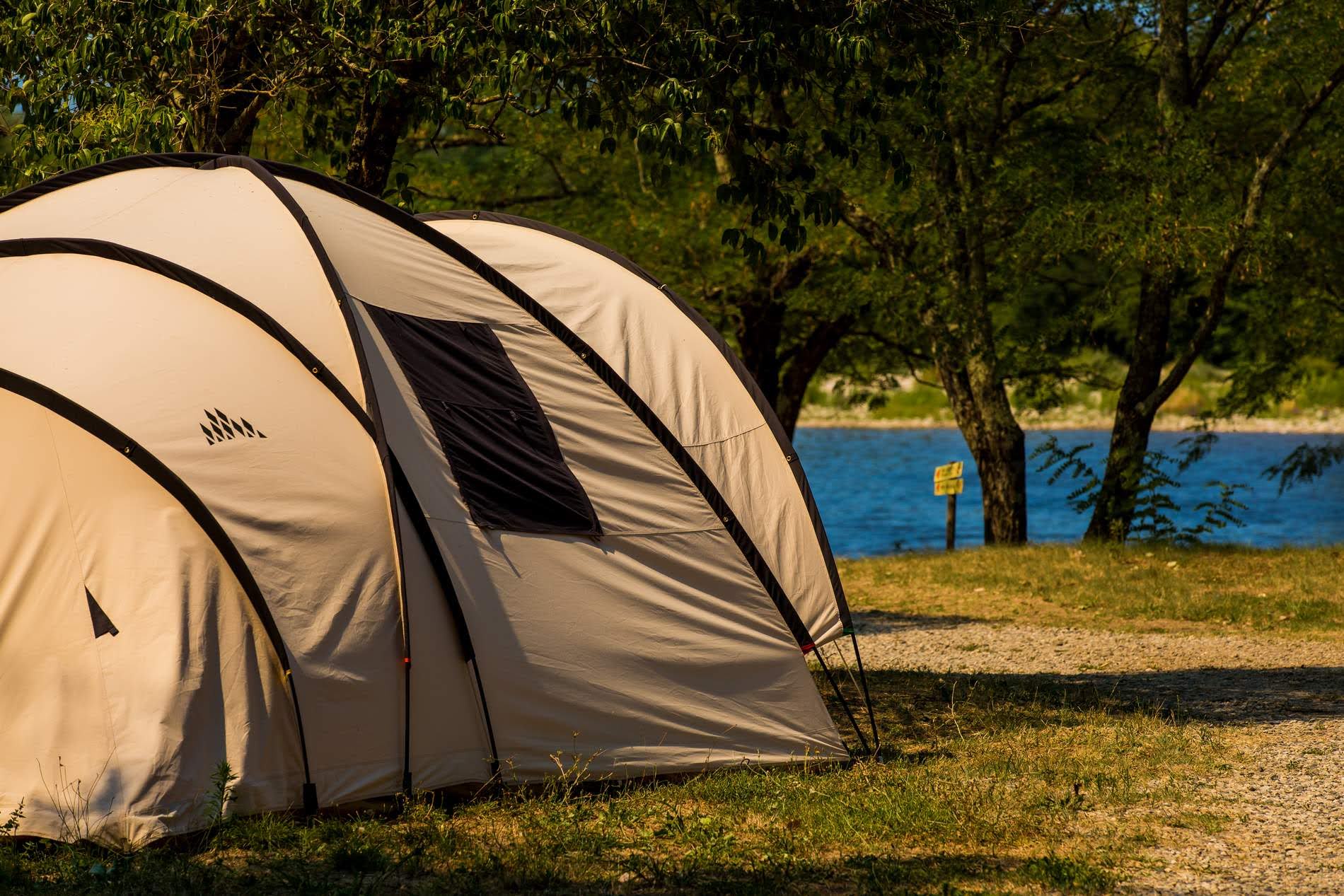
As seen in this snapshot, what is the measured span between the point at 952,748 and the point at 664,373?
2.53 metres

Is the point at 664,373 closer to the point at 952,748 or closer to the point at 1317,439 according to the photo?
the point at 952,748

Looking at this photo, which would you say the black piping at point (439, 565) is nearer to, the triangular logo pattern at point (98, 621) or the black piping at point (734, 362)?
the triangular logo pattern at point (98, 621)

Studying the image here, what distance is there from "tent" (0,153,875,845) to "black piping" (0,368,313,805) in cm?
1

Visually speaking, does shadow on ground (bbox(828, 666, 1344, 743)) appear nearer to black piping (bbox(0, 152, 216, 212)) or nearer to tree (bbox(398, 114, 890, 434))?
black piping (bbox(0, 152, 216, 212))

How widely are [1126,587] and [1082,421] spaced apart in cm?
4871

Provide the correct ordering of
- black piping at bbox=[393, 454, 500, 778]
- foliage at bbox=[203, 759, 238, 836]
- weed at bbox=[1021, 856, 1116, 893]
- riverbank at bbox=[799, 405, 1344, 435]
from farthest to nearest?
riverbank at bbox=[799, 405, 1344, 435] < black piping at bbox=[393, 454, 500, 778] < foliage at bbox=[203, 759, 238, 836] < weed at bbox=[1021, 856, 1116, 893]

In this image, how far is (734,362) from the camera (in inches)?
286

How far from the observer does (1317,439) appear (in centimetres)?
5066

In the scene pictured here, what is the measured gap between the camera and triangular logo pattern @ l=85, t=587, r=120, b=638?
17.8 feet

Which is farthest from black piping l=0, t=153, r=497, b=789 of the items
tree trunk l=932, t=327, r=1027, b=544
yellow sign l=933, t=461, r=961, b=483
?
yellow sign l=933, t=461, r=961, b=483

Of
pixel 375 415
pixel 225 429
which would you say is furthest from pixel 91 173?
pixel 375 415

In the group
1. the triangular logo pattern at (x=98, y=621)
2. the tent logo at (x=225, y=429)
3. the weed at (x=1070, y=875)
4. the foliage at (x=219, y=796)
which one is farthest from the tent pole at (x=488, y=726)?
the weed at (x=1070, y=875)

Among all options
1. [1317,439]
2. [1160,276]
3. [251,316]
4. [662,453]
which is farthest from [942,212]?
[1317,439]

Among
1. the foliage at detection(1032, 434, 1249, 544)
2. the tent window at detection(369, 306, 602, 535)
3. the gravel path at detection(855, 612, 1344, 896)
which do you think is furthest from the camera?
the foliage at detection(1032, 434, 1249, 544)
